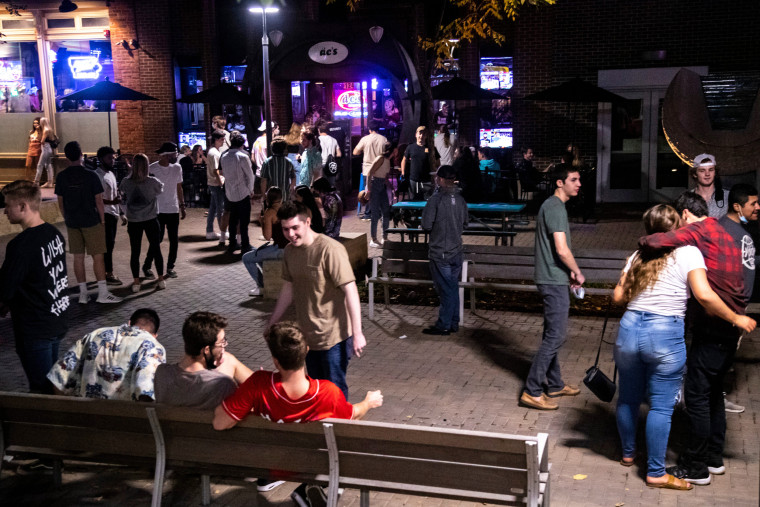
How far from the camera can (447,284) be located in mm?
9164

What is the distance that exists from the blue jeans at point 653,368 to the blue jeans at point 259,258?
6045mm

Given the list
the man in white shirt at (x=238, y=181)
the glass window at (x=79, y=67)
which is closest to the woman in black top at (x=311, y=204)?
the man in white shirt at (x=238, y=181)

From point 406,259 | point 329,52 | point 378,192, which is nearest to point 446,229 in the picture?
point 406,259

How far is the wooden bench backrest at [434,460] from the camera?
4.29 metres

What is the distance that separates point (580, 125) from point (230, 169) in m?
9.22

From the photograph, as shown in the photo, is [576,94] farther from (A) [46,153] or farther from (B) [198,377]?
(A) [46,153]

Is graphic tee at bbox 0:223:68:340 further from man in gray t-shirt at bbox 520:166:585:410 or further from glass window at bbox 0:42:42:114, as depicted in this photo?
glass window at bbox 0:42:42:114

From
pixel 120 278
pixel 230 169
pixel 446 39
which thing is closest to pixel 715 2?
pixel 446 39

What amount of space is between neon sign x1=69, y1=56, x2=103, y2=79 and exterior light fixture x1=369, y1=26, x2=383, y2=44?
8.26 m

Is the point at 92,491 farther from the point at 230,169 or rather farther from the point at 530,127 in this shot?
the point at 530,127

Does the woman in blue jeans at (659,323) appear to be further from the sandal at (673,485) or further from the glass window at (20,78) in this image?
the glass window at (20,78)

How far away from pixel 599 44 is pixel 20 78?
16096mm

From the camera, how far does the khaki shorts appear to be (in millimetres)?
10812

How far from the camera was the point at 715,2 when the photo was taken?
1833 centimetres
